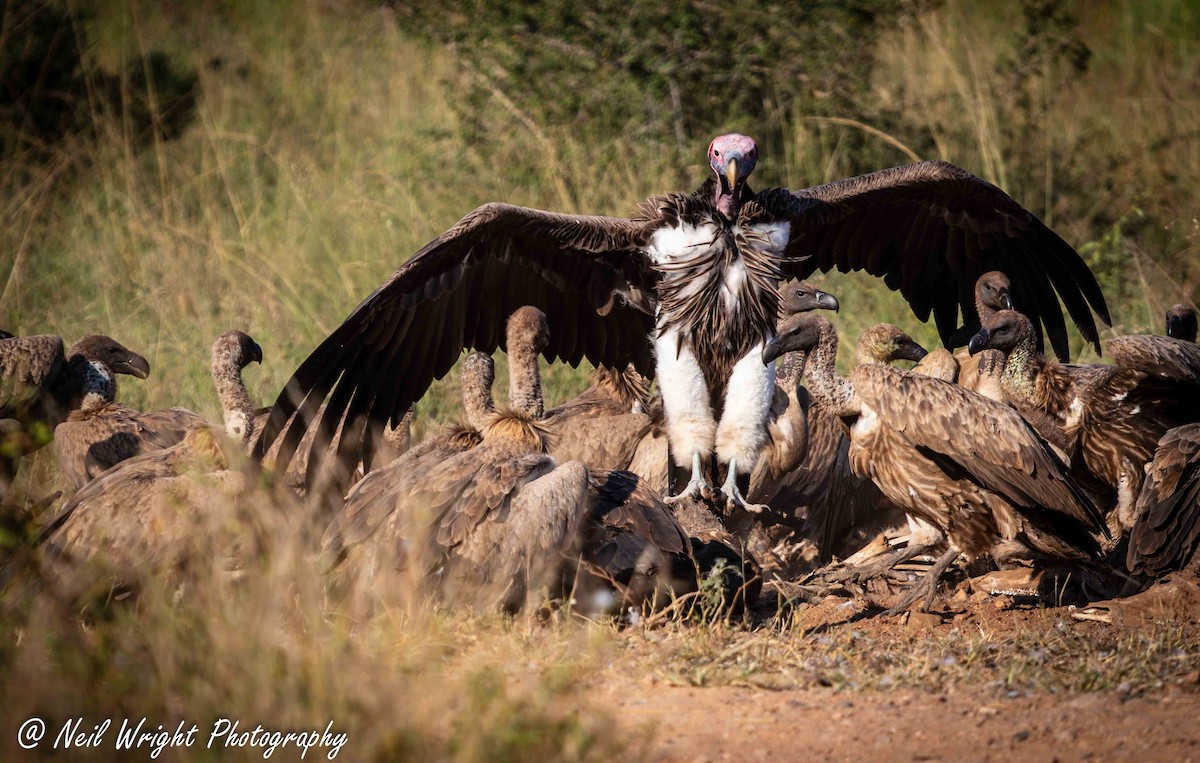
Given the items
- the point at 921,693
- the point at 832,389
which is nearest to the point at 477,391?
the point at 832,389

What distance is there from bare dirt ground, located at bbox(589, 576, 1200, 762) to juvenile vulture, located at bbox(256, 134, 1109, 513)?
120 centimetres

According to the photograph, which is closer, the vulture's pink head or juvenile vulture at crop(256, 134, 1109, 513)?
the vulture's pink head

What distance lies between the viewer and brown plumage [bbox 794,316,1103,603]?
5.12 metres

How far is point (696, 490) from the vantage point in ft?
18.2

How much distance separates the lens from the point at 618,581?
471cm

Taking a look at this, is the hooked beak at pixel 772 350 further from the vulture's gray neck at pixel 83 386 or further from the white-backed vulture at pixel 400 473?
the vulture's gray neck at pixel 83 386

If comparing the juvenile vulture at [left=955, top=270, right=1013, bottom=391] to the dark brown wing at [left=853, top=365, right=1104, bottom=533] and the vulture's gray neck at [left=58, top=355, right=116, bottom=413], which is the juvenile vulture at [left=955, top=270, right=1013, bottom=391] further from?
the vulture's gray neck at [left=58, top=355, right=116, bottom=413]

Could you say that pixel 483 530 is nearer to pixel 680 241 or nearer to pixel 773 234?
pixel 680 241

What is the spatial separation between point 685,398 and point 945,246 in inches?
67.3

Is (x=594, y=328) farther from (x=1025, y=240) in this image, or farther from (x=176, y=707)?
(x=176, y=707)

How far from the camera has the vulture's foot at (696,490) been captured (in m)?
5.55

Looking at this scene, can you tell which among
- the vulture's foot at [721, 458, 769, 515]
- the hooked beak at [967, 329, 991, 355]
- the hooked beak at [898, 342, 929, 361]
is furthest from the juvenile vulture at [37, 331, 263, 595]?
the hooked beak at [898, 342, 929, 361]

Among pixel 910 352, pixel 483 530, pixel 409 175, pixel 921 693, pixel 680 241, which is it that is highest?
pixel 409 175

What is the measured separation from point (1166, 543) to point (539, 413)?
2.46 m
